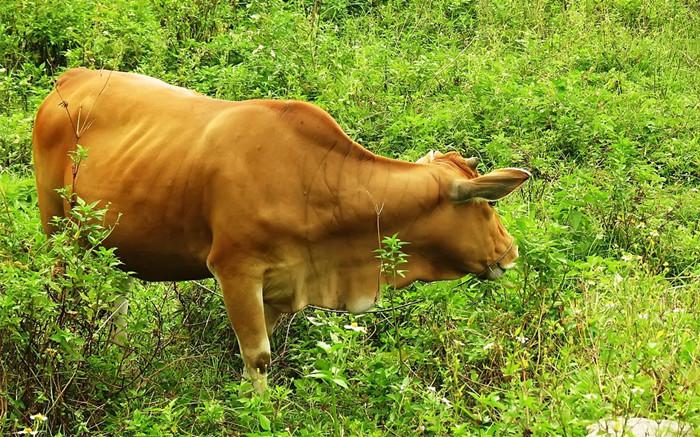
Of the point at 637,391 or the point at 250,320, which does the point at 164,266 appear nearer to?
the point at 250,320

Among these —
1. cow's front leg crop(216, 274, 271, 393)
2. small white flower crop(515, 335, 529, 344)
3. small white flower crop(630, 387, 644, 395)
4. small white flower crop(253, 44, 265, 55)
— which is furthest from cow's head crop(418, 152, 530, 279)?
small white flower crop(253, 44, 265, 55)

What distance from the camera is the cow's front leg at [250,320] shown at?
5.03m

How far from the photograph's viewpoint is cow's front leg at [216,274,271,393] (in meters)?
5.03

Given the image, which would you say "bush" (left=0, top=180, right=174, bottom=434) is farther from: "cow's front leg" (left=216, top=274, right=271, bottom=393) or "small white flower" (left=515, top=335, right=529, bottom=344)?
"small white flower" (left=515, top=335, right=529, bottom=344)

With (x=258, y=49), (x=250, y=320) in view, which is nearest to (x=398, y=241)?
(x=250, y=320)

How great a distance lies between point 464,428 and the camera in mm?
4484

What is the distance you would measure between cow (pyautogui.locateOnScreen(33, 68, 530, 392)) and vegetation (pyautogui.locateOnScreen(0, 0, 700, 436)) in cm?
20

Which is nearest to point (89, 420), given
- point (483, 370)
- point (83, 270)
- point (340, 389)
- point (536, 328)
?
point (83, 270)

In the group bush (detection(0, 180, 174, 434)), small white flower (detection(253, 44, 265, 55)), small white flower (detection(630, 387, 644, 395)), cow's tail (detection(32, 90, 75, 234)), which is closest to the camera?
small white flower (detection(630, 387, 644, 395))

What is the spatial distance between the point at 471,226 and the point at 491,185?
27 cm

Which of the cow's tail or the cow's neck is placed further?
the cow's tail

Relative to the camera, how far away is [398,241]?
5055 millimetres

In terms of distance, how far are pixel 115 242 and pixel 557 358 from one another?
2238mm

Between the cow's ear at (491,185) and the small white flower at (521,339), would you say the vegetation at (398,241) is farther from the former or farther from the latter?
the cow's ear at (491,185)
